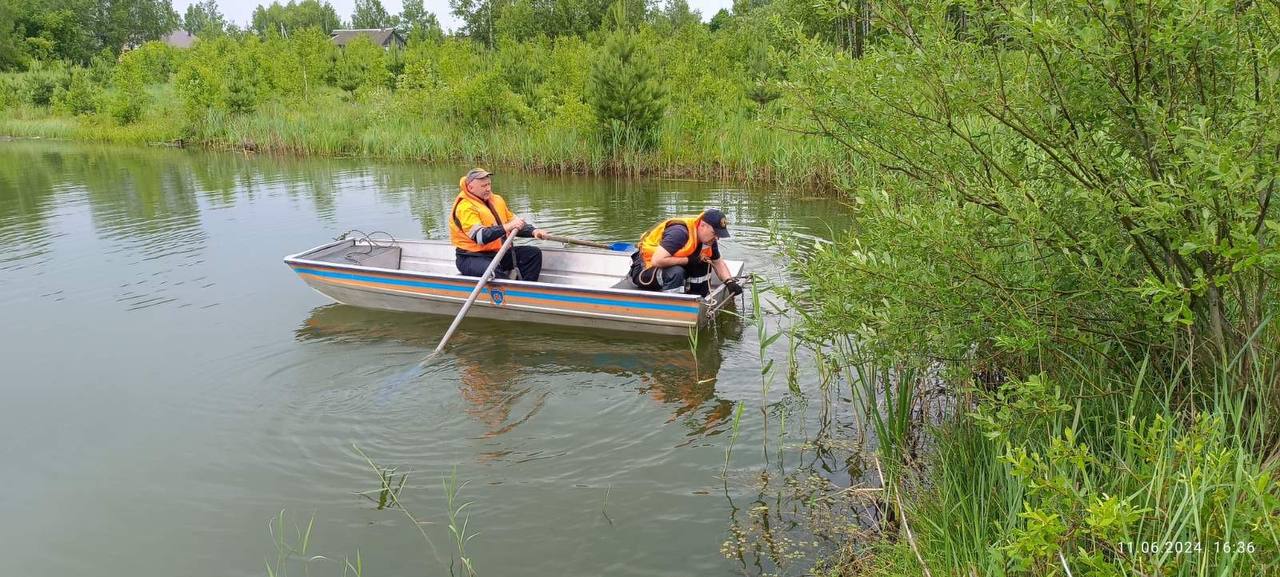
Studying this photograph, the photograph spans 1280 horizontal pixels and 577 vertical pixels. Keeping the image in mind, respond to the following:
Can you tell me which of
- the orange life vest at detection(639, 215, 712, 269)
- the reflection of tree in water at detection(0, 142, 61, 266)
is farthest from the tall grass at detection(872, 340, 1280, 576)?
the reflection of tree in water at detection(0, 142, 61, 266)

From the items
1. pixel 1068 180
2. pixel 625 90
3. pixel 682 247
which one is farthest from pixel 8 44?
pixel 1068 180

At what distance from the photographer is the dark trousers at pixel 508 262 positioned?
9375 mm

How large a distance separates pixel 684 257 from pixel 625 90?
35.8 feet

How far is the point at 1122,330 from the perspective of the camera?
156 inches

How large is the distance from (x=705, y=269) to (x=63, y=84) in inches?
1671

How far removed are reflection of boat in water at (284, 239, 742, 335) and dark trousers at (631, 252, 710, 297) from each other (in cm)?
15

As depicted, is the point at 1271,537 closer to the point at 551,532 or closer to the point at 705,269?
the point at 551,532

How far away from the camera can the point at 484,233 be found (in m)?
9.11

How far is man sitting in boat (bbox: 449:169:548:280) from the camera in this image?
915 centimetres

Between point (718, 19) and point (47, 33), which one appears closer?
point (718, 19)

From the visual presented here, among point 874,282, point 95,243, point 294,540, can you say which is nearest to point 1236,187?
point 874,282

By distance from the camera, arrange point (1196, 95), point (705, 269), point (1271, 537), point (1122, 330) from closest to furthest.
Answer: point (1271, 537), point (1196, 95), point (1122, 330), point (705, 269)

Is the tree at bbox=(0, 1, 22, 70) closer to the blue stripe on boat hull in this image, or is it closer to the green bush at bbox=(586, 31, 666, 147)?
the green bush at bbox=(586, 31, 666, 147)

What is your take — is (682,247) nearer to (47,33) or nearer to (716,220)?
(716,220)
